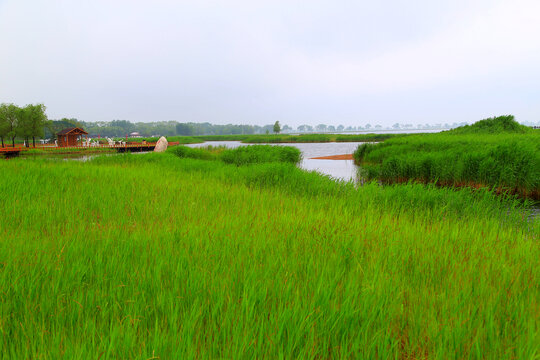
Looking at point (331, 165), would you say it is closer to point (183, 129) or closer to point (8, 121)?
point (8, 121)

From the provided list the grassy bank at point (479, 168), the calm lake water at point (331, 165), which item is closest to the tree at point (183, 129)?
the calm lake water at point (331, 165)

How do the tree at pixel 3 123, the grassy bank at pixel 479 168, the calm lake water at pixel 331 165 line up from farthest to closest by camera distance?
the tree at pixel 3 123 → the calm lake water at pixel 331 165 → the grassy bank at pixel 479 168

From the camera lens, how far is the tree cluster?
50.0m

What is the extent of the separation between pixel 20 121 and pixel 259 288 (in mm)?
66148

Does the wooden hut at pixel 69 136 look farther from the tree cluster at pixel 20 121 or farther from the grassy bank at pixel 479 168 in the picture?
the grassy bank at pixel 479 168

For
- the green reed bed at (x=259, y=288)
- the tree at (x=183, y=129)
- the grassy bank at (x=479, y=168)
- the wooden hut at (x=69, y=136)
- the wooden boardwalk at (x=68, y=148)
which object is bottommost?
the green reed bed at (x=259, y=288)

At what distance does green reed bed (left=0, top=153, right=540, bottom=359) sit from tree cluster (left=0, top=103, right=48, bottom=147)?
59519 mm

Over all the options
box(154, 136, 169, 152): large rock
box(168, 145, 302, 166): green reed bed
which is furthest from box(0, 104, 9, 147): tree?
box(168, 145, 302, 166): green reed bed

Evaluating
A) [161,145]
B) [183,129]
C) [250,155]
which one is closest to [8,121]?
[161,145]

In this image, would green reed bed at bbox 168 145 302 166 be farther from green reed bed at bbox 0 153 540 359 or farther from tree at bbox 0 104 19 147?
tree at bbox 0 104 19 147

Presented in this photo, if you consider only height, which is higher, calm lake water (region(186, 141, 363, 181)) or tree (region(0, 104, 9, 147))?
tree (region(0, 104, 9, 147))

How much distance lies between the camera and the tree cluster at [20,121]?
50.0 meters

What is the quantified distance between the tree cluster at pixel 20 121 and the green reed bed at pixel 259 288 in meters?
59.5

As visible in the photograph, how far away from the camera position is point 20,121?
50.6 meters
